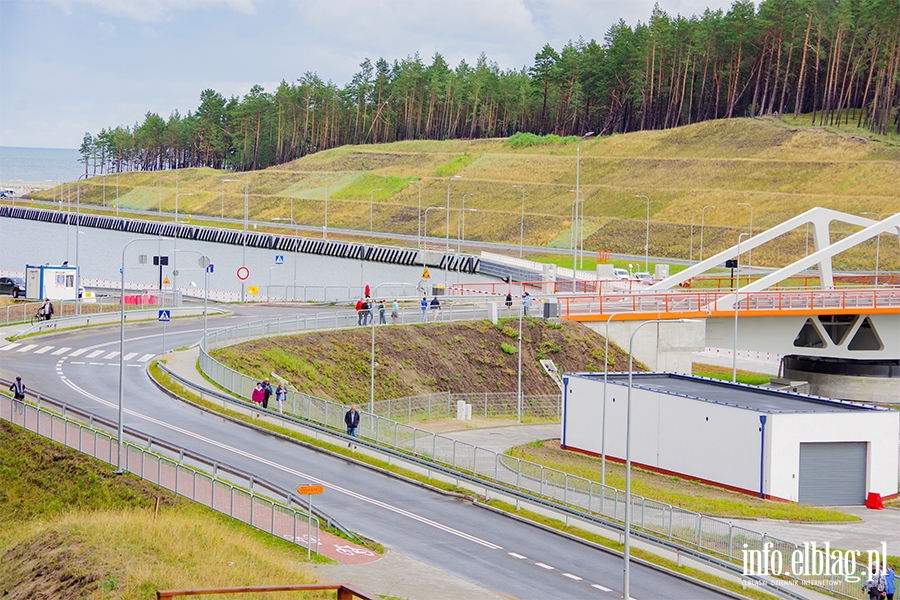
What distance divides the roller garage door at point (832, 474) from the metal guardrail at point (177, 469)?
64.6 ft

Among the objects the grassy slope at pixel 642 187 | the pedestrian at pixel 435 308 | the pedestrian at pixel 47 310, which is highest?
the grassy slope at pixel 642 187

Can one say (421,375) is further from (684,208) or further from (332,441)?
(684,208)

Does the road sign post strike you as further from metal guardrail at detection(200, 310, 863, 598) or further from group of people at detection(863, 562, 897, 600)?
group of people at detection(863, 562, 897, 600)

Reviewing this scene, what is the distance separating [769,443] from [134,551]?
2440cm

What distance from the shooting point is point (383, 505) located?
3425 centimetres

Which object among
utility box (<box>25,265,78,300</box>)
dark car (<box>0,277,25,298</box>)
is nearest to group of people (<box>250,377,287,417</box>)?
utility box (<box>25,265,78,300</box>)

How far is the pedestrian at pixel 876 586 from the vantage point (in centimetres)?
2655

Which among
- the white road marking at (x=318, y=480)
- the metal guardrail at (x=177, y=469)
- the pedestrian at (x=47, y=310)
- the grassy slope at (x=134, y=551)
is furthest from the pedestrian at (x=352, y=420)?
the pedestrian at (x=47, y=310)

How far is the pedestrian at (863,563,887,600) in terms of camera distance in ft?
87.1

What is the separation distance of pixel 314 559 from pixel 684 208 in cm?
11842

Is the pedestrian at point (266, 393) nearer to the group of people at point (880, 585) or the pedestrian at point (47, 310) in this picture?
the pedestrian at point (47, 310)

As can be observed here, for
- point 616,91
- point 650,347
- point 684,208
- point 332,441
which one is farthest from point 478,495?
point 616,91

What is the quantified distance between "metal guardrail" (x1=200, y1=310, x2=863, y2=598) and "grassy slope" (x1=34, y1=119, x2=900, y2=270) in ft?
276

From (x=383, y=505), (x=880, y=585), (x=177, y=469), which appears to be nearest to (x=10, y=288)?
(x=177, y=469)
